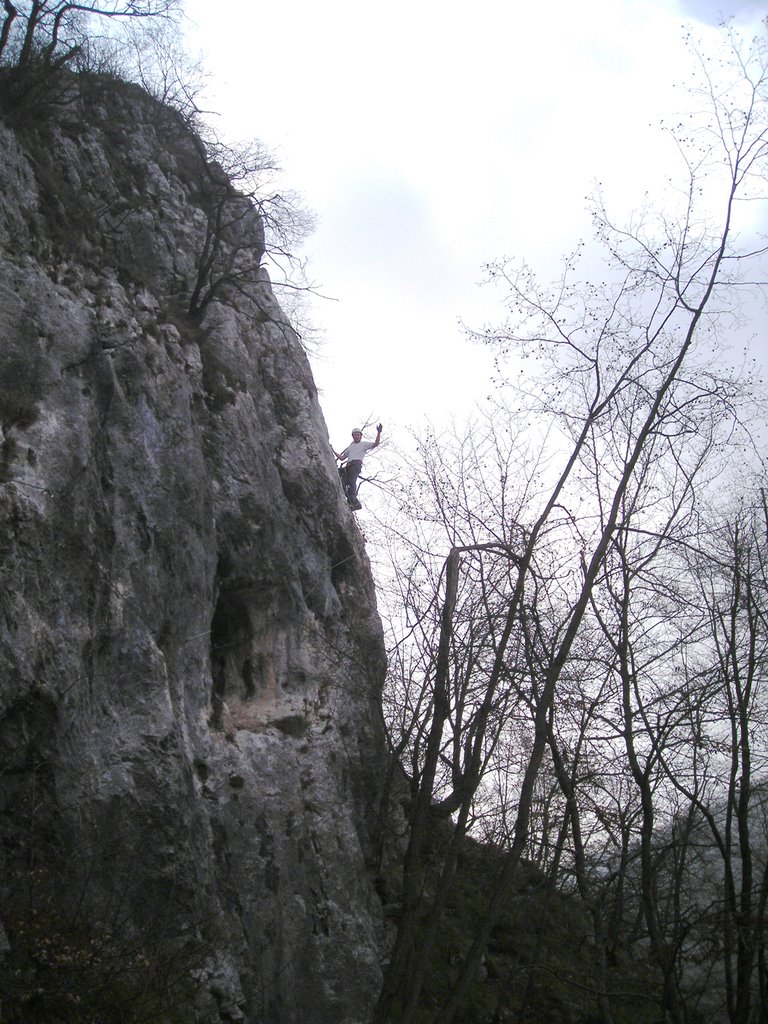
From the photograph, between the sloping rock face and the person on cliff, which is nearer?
the sloping rock face

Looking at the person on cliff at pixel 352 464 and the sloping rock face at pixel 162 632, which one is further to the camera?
the person on cliff at pixel 352 464

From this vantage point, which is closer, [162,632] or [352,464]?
[162,632]

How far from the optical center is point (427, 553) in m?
10.0

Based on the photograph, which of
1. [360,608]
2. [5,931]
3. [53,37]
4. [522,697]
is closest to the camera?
[5,931]

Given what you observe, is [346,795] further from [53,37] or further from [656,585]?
[53,37]

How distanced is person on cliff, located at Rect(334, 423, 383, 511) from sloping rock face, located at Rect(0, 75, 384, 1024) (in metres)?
2.02

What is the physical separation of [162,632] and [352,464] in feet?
24.7

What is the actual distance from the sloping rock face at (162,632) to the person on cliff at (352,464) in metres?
2.02

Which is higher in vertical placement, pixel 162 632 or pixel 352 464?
pixel 352 464

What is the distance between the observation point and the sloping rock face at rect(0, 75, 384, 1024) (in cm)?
760

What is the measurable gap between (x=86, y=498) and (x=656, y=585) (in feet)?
17.9

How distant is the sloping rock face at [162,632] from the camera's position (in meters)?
7.60

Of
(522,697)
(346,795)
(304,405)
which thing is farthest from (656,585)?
(304,405)

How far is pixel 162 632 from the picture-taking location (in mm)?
9648
